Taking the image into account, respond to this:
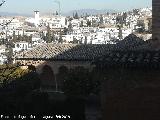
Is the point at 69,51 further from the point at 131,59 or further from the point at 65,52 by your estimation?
the point at 131,59

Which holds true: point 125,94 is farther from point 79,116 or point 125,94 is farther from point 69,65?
point 69,65

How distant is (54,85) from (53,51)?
288cm

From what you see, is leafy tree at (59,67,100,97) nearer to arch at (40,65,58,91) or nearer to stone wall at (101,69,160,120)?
arch at (40,65,58,91)

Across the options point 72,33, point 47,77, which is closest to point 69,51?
point 47,77

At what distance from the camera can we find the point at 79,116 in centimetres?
998

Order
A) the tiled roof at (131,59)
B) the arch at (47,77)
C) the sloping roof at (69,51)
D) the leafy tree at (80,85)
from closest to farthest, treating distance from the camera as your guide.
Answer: the tiled roof at (131,59) → the leafy tree at (80,85) → the sloping roof at (69,51) → the arch at (47,77)

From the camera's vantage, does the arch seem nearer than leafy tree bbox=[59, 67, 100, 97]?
→ No

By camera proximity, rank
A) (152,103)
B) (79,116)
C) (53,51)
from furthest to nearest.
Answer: (53,51)
(79,116)
(152,103)

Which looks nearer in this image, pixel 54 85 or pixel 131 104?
pixel 131 104

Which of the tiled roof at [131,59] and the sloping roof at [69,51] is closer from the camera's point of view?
the tiled roof at [131,59]

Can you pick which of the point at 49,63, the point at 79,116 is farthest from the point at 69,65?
the point at 79,116

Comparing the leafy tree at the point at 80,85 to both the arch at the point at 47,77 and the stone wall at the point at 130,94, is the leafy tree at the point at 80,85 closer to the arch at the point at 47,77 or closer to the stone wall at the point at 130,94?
the arch at the point at 47,77

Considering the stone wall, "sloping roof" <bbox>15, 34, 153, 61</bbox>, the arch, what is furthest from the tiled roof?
the arch

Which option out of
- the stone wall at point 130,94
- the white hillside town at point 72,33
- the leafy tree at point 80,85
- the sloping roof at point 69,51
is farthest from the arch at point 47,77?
the stone wall at point 130,94
